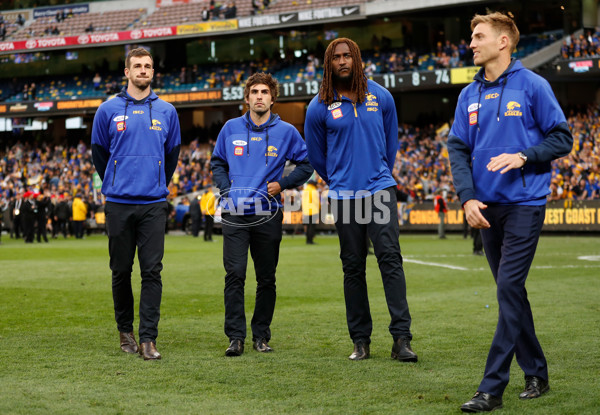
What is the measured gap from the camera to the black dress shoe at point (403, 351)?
242 inches

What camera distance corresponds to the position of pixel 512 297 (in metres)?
4.81

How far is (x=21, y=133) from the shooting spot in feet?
186

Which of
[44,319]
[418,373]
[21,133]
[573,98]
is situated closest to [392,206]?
[418,373]

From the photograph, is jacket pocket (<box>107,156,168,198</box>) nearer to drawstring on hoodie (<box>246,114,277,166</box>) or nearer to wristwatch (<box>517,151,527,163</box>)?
drawstring on hoodie (<box>246,114,277,166</box>)

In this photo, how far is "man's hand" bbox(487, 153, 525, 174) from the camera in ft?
15.4

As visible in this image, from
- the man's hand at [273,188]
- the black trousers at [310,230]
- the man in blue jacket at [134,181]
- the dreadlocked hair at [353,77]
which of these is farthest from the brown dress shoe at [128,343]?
the black trousers at [310,230]

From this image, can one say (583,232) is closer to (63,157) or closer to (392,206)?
(392,206)

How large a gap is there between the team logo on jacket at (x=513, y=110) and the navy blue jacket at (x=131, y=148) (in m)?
3.09

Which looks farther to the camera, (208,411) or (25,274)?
(25,274)

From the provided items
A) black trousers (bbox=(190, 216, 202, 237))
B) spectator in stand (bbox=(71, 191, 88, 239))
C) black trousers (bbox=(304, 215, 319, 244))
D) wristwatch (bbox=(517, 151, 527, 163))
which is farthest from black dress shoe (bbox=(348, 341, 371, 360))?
spectator in stand (bbox=(71, 191, 88, 239))

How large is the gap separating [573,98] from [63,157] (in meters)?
31.8

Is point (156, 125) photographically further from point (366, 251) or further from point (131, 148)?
point (366, 251)

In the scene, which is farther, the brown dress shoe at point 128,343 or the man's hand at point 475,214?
the brown dress shoe at point 128,343

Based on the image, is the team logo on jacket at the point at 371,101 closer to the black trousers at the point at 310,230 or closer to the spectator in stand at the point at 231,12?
the black trousers at the point at 310,230
